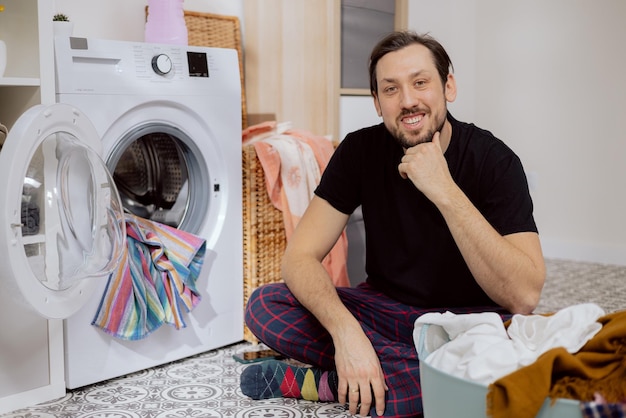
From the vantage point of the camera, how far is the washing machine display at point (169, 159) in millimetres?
1978

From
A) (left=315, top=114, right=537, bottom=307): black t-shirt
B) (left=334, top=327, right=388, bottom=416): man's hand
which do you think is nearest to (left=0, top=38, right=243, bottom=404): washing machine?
(left=315, top=114, right=537, bottom=307): black t-shirt

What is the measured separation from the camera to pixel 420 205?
5.89ft

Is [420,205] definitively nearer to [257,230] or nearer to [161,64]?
[257,230]

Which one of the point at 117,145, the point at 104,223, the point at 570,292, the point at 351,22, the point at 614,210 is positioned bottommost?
the point at 570,292

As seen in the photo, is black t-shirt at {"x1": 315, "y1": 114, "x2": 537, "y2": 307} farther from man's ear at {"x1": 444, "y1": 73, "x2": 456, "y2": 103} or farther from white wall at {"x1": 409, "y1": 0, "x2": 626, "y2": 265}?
white wall at {"x1": 409, "y1": 0, "x2": 626, "y2": 265}

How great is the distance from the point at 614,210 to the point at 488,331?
3010 mm

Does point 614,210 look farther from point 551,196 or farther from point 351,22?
point 351,22

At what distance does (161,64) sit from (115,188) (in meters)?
0.45

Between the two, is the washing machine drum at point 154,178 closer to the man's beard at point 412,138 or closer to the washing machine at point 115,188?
the washing machine at point 115,188

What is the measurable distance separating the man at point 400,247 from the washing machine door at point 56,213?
1.47ft

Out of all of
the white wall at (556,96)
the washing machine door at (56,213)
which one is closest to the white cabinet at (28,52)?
the washing machine door at (56,213)

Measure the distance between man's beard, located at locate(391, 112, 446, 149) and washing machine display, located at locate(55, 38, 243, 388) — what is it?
0.73 meters

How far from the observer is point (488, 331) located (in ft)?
3.65

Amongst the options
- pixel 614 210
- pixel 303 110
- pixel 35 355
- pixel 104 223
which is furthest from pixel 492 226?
pixel 614 210
